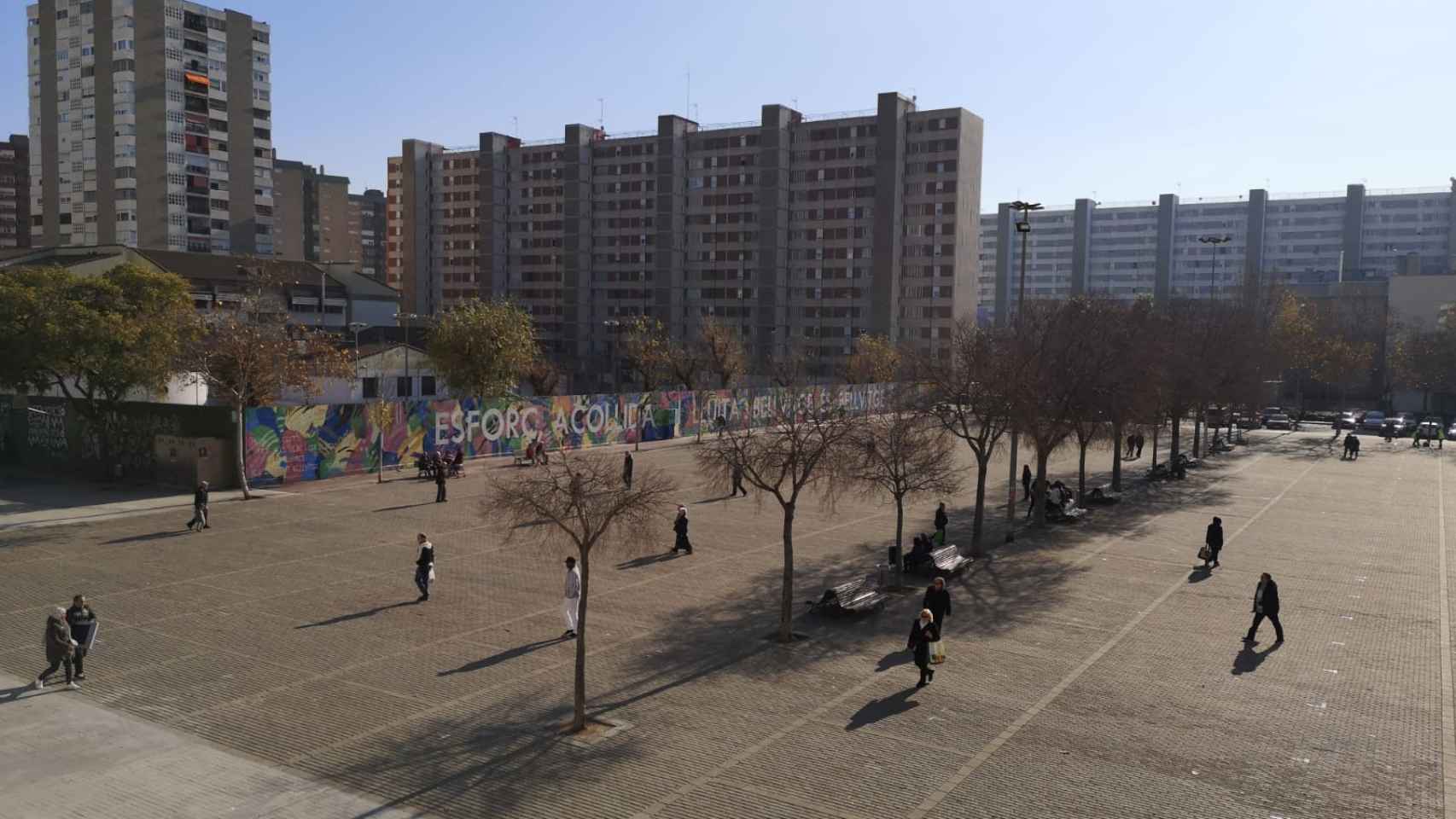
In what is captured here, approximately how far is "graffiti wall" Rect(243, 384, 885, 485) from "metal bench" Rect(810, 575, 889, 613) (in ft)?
19.0

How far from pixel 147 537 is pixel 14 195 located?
491ft

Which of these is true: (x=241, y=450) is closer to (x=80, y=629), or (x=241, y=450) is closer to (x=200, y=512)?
(x=200, y=512)

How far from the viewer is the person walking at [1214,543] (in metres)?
25.1

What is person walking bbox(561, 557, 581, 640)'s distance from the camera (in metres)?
17.9

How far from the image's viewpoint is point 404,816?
444 inches

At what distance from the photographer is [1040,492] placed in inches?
1215

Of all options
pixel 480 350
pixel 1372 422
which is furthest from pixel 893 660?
pixel 1372 422

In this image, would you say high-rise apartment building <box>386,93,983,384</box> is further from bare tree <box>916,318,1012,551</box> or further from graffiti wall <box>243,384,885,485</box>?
bare tree <box>916,318,1012,551</box>

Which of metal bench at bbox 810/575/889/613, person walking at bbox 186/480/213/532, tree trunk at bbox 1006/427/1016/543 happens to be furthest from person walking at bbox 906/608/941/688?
person walking at bbox 186/480/213/532

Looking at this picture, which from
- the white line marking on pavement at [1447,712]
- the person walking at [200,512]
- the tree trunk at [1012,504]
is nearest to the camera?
the white line marking on pavement at [1447,712]

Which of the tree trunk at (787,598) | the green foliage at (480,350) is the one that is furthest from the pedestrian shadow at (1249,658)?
the green foliage at (480,350)

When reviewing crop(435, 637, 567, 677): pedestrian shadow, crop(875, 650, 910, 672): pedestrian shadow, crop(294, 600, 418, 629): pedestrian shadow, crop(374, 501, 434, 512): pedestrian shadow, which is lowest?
crop(435, 637, 567, 677): pedestrian shadow

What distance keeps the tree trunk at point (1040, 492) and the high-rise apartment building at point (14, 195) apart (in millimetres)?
156882

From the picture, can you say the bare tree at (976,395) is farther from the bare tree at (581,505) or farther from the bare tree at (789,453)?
the bare tree at (581,505)
